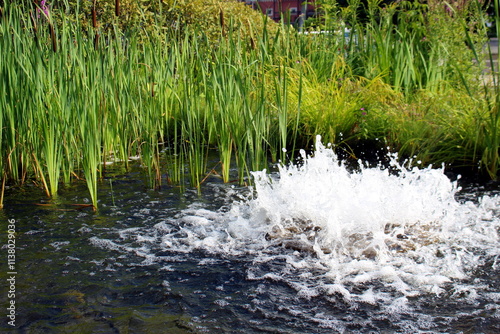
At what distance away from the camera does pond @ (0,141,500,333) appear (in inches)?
99.7

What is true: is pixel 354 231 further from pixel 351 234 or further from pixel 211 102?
pixel 211 102

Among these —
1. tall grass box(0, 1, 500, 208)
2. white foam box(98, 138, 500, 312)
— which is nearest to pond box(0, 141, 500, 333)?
white foam box(98, 138, 500, 312)

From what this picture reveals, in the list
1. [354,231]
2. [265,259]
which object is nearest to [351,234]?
[354,231]

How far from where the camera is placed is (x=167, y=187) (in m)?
4.73

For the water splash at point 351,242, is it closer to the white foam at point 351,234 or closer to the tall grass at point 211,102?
the white foam at point 351,234

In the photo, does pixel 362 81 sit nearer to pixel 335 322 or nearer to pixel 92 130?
pixel 92 130

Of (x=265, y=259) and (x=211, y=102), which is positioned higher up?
(x=211, y=102)

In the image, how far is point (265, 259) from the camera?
10.5 ft

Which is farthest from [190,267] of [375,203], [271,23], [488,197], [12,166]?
[271,23]

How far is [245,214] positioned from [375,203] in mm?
976

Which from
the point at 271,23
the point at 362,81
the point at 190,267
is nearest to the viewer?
the point at 190,267

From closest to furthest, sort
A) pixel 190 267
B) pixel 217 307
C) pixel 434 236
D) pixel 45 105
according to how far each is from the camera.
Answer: pixel 217 307
pixel 190 267
pixel 434 236
pixel 45 105

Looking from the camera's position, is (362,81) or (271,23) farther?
(271,23)

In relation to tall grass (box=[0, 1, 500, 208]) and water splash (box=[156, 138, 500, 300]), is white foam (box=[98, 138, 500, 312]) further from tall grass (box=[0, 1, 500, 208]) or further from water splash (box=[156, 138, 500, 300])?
tall grass (box=[0, 1, 500, 208])
